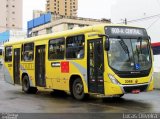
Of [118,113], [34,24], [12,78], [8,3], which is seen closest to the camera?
[118,113]

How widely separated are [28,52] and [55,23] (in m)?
65.5

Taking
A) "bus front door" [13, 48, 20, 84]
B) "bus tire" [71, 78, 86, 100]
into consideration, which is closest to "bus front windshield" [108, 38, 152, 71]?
"bus tire" [71, 78, 86, 100]

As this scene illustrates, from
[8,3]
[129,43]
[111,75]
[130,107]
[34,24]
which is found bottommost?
[130,107]

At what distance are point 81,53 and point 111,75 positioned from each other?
85.2 inches

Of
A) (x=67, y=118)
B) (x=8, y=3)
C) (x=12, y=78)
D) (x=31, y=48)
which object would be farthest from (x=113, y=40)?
(x=8, y=3)

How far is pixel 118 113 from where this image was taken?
11.7m

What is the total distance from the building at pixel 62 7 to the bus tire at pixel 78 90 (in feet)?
442

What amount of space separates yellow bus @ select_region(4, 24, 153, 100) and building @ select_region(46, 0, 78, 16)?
133 m

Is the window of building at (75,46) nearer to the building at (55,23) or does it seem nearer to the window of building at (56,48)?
the window of building at (56,48)

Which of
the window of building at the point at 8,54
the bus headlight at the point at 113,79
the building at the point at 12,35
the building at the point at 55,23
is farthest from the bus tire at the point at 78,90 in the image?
A: the building at the point at 12,35

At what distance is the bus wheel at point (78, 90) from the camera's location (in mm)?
15602

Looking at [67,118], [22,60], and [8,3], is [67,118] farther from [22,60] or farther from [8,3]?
[8,3]

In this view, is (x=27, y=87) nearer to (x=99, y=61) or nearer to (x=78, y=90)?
(x=78, y=90)

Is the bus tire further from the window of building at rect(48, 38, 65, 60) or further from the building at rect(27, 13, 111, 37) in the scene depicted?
the building at rect(27, 13, 111, 37)
